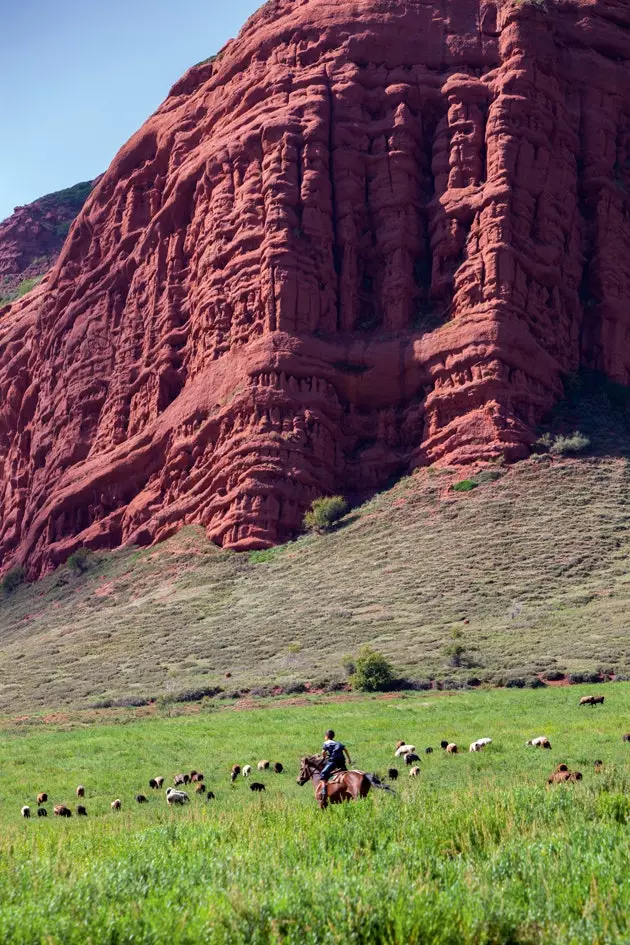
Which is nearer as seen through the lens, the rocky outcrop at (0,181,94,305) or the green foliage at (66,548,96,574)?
the green foliage at (66,548,96,574)

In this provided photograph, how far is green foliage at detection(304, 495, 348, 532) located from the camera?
164 feet

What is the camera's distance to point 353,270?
58094 millimetres

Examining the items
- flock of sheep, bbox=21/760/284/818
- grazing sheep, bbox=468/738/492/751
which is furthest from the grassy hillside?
flock of sheep, bbox=21/760/284/818

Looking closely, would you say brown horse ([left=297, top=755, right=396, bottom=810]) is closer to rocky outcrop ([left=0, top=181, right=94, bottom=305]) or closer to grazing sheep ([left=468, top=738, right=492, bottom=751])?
grazing sheep ([left=468, top=738, right=492, bottom=751])

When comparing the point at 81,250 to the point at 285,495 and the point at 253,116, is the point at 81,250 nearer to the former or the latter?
the point at 253,116

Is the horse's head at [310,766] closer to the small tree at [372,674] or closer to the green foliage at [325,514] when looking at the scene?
the small tree at [372,674]

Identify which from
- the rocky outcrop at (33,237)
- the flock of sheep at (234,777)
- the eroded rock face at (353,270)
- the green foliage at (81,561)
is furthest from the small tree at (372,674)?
the rocky outcrop at (33,237)

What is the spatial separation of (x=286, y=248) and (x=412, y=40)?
54.1 ft

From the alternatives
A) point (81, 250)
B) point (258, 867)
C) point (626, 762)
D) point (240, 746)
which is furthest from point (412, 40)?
point (258, 867)

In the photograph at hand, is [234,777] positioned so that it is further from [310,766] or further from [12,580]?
[12,580]

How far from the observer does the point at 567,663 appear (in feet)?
99.6

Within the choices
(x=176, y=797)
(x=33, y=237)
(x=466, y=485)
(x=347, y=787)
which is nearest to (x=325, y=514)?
(x=466, y=485)

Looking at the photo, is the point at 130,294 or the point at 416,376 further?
the point at 130,294

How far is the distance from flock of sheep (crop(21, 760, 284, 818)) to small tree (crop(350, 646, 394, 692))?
11238 mm
